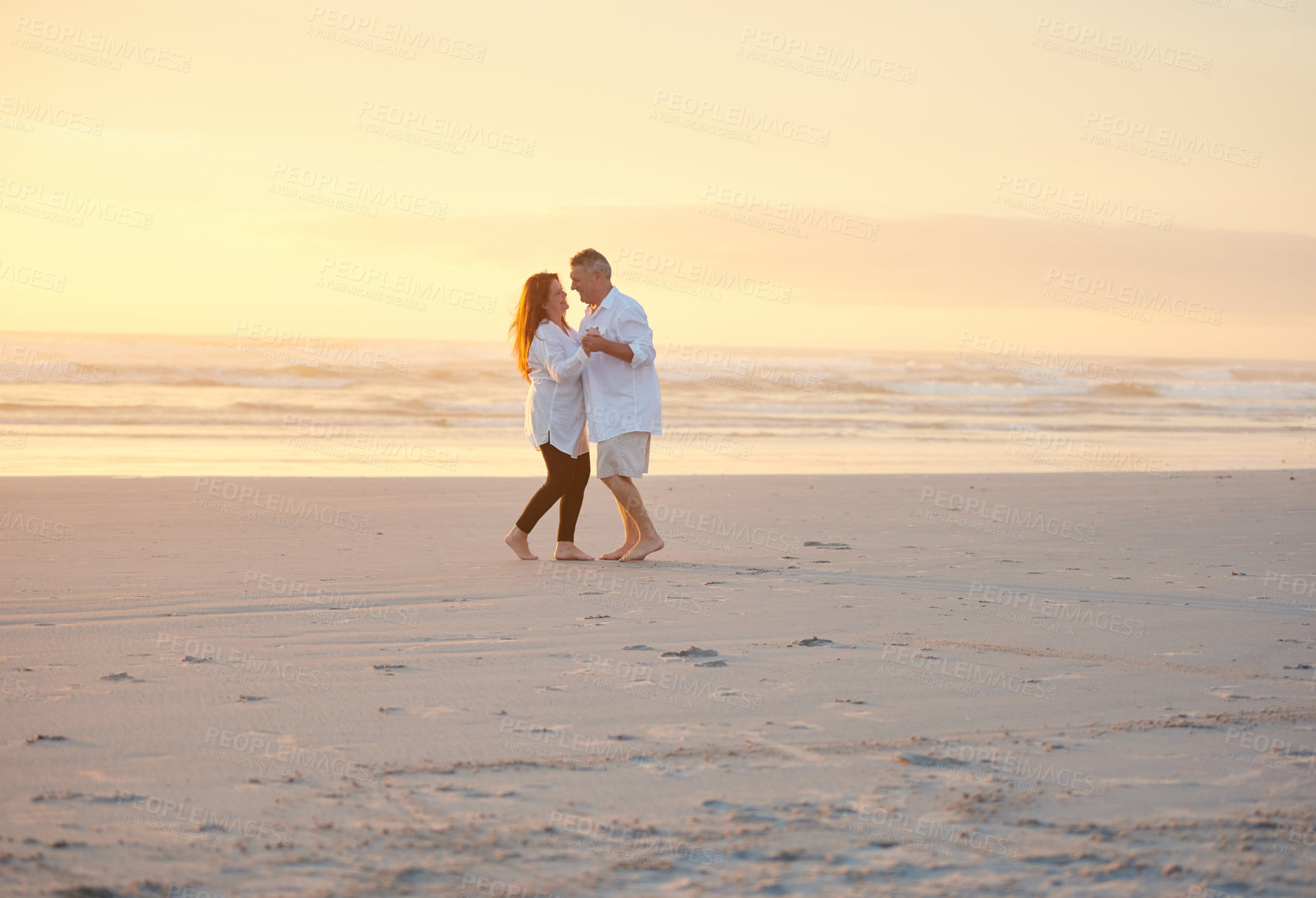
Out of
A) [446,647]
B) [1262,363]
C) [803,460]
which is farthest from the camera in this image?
[1262,363]

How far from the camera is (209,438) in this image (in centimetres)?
1594

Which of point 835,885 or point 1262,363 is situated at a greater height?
point 1262,363

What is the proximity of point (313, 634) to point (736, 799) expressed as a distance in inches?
91.9

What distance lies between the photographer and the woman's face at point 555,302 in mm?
6348

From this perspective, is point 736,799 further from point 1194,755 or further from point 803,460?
point 803,460

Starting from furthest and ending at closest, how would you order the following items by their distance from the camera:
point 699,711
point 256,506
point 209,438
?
point 209,438 < point 256,506 < point 699,711

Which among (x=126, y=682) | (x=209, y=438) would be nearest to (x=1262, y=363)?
(x=209, y=438)
